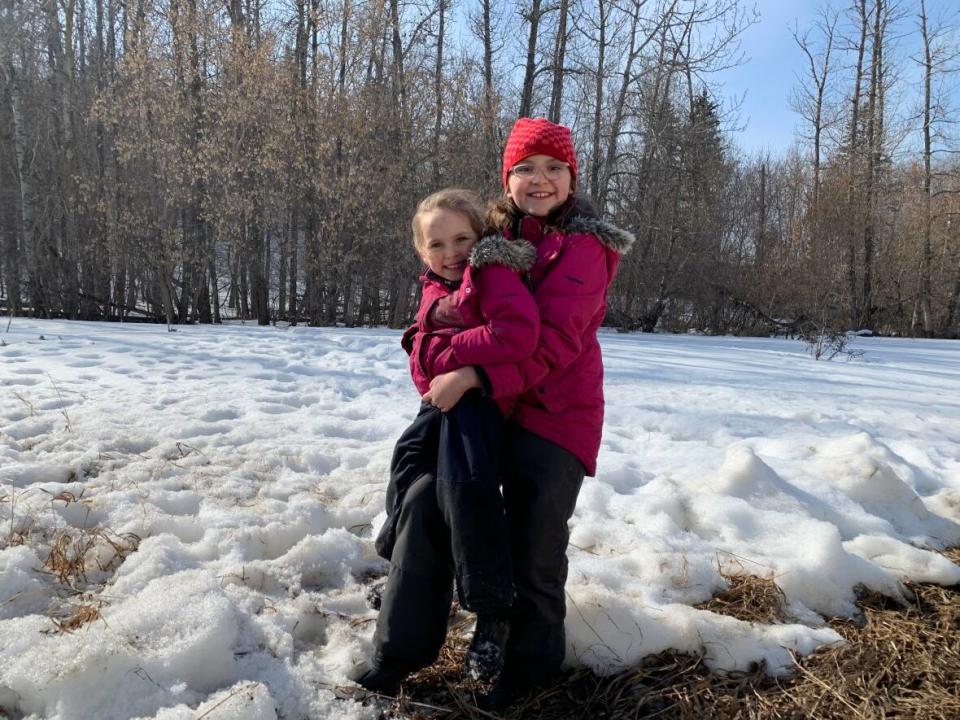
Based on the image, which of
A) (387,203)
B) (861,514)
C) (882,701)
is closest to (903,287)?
(387,203)

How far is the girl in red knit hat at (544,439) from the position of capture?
5.37 ft

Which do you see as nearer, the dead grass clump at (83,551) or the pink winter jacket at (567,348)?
the pink winter jacket at (567,348)

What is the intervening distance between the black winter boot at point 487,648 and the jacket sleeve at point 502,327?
750 millimetres

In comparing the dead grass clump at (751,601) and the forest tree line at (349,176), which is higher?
the forest tree line at (349,176)

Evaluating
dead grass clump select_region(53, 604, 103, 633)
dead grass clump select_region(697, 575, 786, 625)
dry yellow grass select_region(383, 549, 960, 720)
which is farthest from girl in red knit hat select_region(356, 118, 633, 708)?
dead grass clump select_region(53, 604, 103, 633)

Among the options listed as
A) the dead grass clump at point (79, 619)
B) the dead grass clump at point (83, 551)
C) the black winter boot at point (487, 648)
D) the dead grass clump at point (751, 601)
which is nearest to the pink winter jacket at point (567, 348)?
the black winter boot at point (487, 648)

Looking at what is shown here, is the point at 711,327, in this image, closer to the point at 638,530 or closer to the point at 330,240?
the point at 330,240

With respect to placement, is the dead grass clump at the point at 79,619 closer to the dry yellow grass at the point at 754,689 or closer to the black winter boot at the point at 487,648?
the dry yellow grass at the point at 754,689

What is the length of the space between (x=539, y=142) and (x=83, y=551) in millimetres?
2079

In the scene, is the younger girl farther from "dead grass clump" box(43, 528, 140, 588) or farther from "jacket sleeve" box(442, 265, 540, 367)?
"dead grass clump" box(43, 528, 140, 588)

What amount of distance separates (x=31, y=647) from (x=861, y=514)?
3189mm

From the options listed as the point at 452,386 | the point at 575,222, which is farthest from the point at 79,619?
the point at 575,222

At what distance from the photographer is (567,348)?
5.48 feet

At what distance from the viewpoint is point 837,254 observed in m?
15.9
